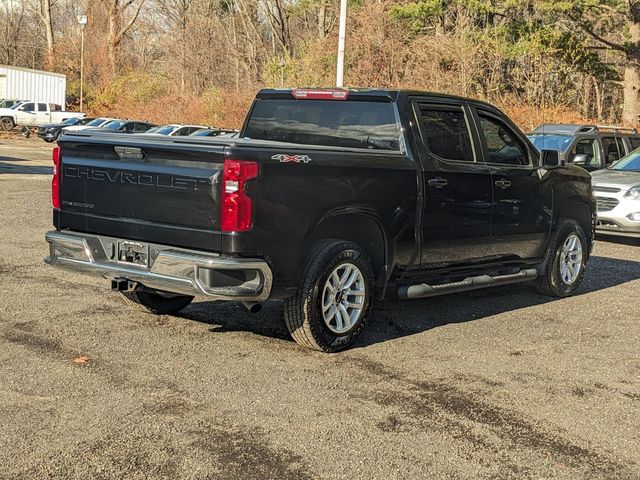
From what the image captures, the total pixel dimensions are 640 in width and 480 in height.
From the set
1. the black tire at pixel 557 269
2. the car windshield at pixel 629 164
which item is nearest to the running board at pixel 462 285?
the black tire at pixel 557 269

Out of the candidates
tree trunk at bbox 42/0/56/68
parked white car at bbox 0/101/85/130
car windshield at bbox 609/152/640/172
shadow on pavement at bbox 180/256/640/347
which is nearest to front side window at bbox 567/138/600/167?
car windshield at bbox 609/152/640/172

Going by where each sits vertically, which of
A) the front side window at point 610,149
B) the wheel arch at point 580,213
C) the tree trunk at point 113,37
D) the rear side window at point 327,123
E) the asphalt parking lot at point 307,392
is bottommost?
the asphalt parking lot at point 307,392

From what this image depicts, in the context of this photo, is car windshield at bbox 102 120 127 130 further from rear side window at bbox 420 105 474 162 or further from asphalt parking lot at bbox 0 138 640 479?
rear side window at bbox 420 105 474 162

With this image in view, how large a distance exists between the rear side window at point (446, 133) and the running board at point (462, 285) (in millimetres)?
1059

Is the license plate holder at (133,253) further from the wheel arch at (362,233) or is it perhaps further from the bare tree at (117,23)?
the bare tree at (117,23)

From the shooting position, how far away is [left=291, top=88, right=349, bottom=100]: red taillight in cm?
736

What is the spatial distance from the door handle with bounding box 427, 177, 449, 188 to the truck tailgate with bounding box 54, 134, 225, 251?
2.05m

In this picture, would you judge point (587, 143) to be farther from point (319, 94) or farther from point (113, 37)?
point (113, 37)

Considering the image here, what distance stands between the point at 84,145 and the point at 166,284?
4.26 feet

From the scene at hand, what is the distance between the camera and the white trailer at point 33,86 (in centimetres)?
5769

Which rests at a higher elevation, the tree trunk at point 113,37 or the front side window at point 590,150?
the tree trunk at point 113,37

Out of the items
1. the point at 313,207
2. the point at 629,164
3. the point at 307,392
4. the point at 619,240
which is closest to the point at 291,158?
the point at 313,207

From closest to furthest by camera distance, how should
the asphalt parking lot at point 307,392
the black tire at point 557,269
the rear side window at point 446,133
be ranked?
the asphalt parking lot at point 307,392 < the rear side window at point 446,133 < the black tire at point 557,269

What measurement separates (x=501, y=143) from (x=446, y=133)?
0.98 metres
